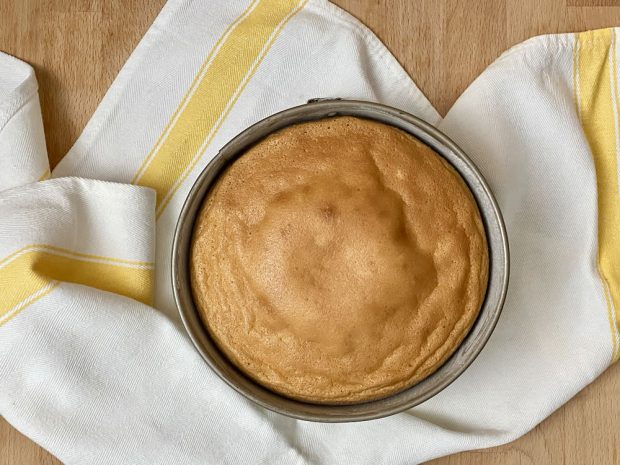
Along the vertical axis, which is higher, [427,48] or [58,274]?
[427,48]

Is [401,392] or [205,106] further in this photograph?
[205,106]

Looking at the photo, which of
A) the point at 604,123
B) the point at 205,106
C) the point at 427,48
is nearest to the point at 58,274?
the point at 205,106

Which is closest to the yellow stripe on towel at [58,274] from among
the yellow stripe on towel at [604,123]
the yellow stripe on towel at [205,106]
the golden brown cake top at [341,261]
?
the yellow stripe on towel at [205,106]

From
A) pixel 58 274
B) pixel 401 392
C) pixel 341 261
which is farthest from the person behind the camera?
pixel 58 274

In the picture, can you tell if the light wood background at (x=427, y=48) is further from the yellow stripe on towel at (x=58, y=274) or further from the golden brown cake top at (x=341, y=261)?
the golden brown cake top at (x=341, y=261)

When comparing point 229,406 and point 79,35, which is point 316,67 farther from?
point 229,406

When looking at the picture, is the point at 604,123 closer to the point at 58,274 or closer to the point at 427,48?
the point at 427,48

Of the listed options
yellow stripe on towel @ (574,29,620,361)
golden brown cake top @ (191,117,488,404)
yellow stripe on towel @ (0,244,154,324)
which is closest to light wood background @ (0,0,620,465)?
yellow stripe on towel @ (574,29,620,361)

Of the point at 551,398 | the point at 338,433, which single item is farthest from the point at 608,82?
the point at 338,433
